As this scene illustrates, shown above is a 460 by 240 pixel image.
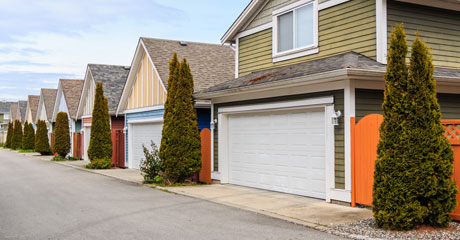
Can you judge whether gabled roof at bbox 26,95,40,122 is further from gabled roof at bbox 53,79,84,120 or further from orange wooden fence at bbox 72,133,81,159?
orange wooden fence at bbox 72,133,81,159

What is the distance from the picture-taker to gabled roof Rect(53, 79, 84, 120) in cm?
3674

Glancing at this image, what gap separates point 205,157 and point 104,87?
52.1ft

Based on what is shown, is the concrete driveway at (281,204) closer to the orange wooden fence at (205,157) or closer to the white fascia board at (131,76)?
the orange wooden fence at (205,157)

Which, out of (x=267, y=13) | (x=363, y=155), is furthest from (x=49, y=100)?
(x=363, y=155)

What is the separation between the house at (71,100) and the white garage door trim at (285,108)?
74.4 feet

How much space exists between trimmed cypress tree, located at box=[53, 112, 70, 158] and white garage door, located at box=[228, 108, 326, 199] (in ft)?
69.5

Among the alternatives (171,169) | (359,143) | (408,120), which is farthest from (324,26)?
(171,169)

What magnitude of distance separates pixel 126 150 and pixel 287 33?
1343 centimetres

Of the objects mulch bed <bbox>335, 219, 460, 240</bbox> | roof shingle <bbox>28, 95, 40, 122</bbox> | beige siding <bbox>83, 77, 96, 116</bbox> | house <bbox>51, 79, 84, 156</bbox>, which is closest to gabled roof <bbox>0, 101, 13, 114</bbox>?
roof shingle <bbox>28, 95, 40, 122</bbox>

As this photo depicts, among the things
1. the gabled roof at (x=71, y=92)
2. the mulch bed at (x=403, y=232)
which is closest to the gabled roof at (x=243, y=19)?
the mulch bed at (x=403, y=232)

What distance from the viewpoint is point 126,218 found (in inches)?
388

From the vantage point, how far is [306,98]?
12.2 metres

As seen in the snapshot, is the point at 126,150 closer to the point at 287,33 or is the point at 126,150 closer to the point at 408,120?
the point at 287,33

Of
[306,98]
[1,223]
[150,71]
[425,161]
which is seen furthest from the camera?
[150,71]
